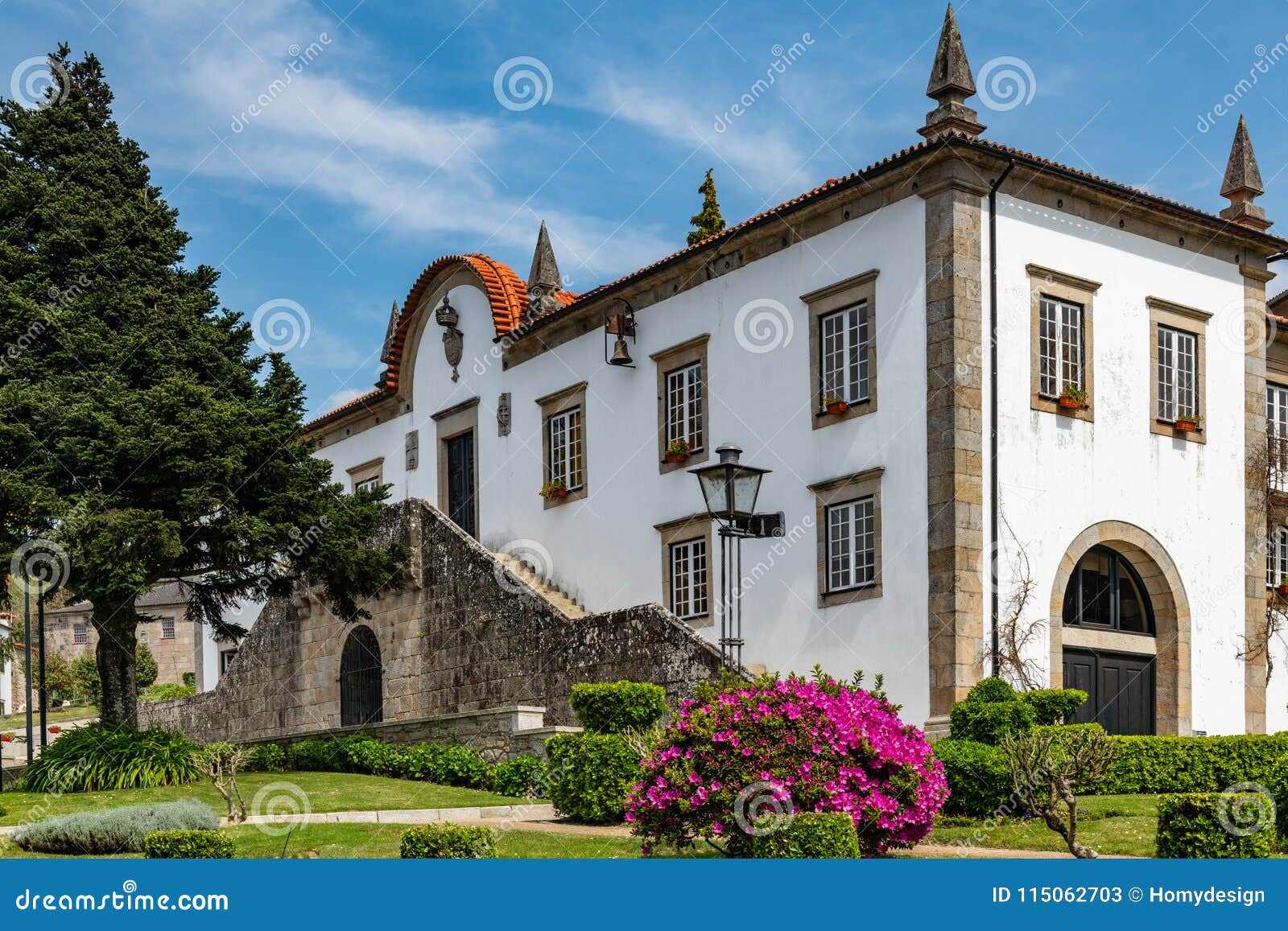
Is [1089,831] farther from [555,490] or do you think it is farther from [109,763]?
[555,490]

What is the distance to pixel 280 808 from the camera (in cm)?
1880

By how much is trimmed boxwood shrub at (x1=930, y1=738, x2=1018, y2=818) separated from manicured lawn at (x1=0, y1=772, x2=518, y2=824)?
20.7 feet

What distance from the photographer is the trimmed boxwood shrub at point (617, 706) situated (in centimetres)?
1811

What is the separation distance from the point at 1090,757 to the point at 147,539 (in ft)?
44.0

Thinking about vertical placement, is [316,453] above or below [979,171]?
below

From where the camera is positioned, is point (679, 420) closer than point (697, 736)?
No

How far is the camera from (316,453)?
121 ft

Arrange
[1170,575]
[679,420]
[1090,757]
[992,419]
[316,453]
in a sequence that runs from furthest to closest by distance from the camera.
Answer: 1. [316,453]
2. [679,420]
3. [1170,575]
4. [992,419]
5. [1090,757]

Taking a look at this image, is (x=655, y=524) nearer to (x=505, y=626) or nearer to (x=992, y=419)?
(x=505, y=626)

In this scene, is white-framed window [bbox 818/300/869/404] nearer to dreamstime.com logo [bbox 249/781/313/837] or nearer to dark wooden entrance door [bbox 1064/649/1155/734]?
dark wooden entrance door [bbox 1064/649/1155/734]

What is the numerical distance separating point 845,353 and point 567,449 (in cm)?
763

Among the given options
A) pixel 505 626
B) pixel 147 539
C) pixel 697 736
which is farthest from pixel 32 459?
pixel 697 736

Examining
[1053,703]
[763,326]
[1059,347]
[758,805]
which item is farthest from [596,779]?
[1059,347]

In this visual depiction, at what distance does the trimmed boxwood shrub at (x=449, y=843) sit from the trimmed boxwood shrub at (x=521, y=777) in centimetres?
972
